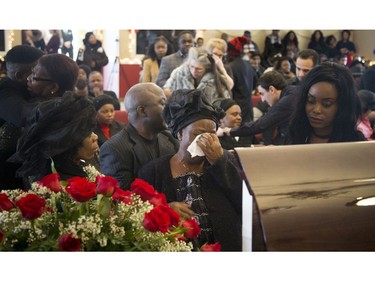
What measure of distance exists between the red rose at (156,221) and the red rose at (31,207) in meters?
0.34

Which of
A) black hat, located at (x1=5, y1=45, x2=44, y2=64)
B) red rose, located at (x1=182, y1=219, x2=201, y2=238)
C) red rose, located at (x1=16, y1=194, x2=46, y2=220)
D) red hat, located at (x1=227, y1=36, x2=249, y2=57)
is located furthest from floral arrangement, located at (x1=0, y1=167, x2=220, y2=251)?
red hat, located at (x1=227, y1=36, x2=249, y2=57)

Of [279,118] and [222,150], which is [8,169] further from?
[279,118]

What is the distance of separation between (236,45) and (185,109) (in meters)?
0.34

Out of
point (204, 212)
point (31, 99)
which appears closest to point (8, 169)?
point (31, 99)

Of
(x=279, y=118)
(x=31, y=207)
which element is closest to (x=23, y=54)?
(x=31, y=207)

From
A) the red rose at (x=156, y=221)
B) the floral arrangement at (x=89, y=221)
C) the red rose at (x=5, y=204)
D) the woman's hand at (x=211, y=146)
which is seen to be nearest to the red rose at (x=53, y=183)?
the floral arrangement at (x=89, y=221)

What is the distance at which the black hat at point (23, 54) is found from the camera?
281cm

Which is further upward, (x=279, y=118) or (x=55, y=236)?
(x=279, y=118)

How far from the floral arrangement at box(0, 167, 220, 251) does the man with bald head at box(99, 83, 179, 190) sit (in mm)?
369

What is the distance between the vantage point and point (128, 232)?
7.80 ft

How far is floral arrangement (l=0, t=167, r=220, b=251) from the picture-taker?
2.29m

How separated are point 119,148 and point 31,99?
401mm

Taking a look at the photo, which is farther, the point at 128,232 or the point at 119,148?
the point at 119,148
